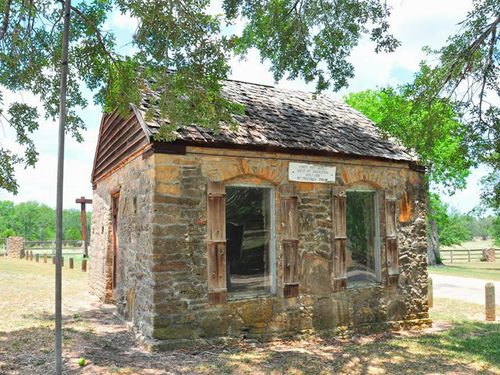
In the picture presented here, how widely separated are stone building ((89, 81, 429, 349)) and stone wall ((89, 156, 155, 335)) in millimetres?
39

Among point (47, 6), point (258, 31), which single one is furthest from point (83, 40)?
point (258, 31)

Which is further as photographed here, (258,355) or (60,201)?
(258,355)

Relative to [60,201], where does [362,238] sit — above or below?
below

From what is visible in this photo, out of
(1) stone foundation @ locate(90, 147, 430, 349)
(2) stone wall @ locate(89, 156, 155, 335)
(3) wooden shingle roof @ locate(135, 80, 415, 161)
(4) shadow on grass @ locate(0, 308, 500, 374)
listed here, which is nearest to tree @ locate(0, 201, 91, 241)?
(2) stone wall @ locate(89, 156, 155, 335)

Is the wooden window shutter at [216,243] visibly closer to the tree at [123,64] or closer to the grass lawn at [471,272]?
the tree at [123,64]

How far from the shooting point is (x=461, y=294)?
13.6 metres

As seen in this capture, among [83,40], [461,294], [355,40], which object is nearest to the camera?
[83,40]

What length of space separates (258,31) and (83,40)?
435 cm

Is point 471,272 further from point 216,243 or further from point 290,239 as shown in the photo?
point 216,243

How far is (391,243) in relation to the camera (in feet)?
29.3

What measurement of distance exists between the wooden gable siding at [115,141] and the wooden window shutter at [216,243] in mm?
1444

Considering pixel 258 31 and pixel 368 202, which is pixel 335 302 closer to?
pixel 368 202

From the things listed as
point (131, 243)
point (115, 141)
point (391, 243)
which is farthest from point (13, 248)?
point (391, 243)

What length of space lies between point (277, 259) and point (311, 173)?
1.74 m
